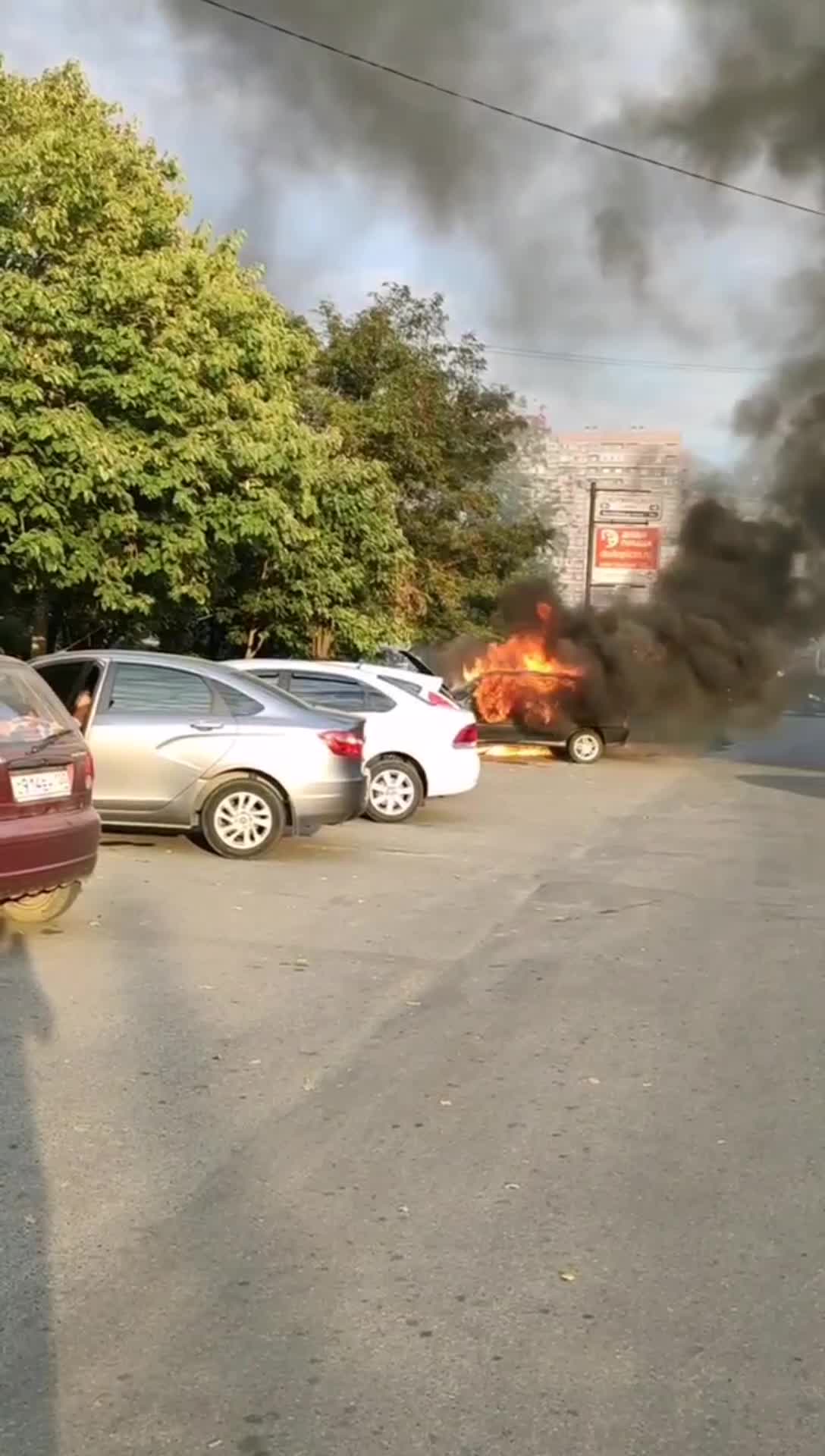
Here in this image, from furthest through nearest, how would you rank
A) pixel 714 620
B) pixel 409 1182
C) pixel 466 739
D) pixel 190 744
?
pixel 714 620
pixel 466 739
pixel 190 744
pixel 409 1182

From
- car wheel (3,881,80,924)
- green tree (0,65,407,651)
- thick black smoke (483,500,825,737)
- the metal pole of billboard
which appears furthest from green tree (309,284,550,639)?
car wheel (3,881,80,924)

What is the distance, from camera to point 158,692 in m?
9.62

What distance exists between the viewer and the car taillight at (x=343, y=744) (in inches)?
377

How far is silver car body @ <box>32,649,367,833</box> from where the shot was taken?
9.38m

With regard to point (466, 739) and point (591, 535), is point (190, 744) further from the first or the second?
point (591, 535)

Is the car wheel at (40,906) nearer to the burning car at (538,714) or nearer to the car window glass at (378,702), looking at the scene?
the car window glass at (378,702)

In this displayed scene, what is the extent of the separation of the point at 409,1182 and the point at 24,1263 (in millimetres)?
1135

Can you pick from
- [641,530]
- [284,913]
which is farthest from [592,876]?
[641,530]

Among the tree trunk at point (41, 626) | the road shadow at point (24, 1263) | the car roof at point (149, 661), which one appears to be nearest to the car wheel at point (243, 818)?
the car roof at point (149, 661)

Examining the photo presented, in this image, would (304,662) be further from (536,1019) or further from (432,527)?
(432,527)

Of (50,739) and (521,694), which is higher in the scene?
(50,739)

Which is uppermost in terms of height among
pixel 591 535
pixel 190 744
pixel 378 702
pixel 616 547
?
pixel 591 535

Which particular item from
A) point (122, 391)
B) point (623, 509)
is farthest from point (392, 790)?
point (623, 509)

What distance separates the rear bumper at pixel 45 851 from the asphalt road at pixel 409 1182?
0.42 meters
